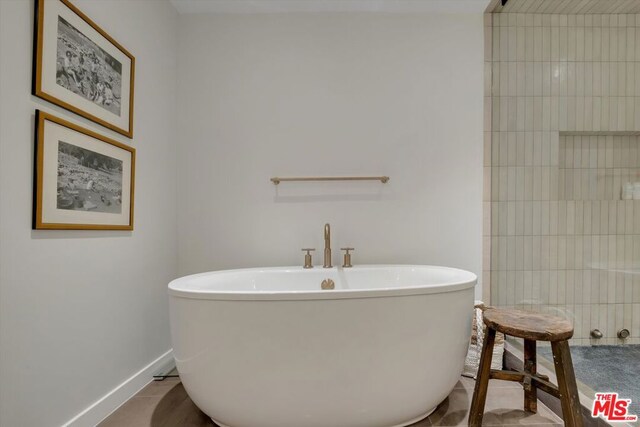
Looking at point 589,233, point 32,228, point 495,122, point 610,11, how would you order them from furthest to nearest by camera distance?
1. point 495,122
2. point 589,233
3. point 610,11
4. point 32,228

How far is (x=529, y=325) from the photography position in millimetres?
1366

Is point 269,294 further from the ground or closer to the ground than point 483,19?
closer to the ground

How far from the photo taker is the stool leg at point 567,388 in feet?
4.10

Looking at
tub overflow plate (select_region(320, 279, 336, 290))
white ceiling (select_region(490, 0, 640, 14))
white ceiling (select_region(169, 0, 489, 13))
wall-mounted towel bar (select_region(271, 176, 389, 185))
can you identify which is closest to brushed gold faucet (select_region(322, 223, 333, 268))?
tub overflow plate (select_region(320, 279, 336, 290))

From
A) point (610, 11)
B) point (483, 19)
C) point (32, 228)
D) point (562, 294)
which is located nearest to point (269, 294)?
point (32, 228)

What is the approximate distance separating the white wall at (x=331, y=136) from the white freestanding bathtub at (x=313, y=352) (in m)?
0.95

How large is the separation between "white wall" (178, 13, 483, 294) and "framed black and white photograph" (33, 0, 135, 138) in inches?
25.1

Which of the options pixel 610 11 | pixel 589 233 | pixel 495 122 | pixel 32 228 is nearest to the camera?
pixel 32 228

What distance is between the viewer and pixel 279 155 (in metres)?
2.34

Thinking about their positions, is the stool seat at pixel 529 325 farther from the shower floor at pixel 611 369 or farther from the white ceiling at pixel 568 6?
the white ceiling at pixel 568 6

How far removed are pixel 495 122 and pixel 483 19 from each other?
726 mm

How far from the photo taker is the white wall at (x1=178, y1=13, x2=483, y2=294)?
91.7 inches

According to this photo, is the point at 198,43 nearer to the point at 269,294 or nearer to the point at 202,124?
the point at 202,124

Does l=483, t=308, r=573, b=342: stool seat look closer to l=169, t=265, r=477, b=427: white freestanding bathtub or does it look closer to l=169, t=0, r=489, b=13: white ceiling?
l=169, t=265, r=477, b=427: white freestanding bathtub
